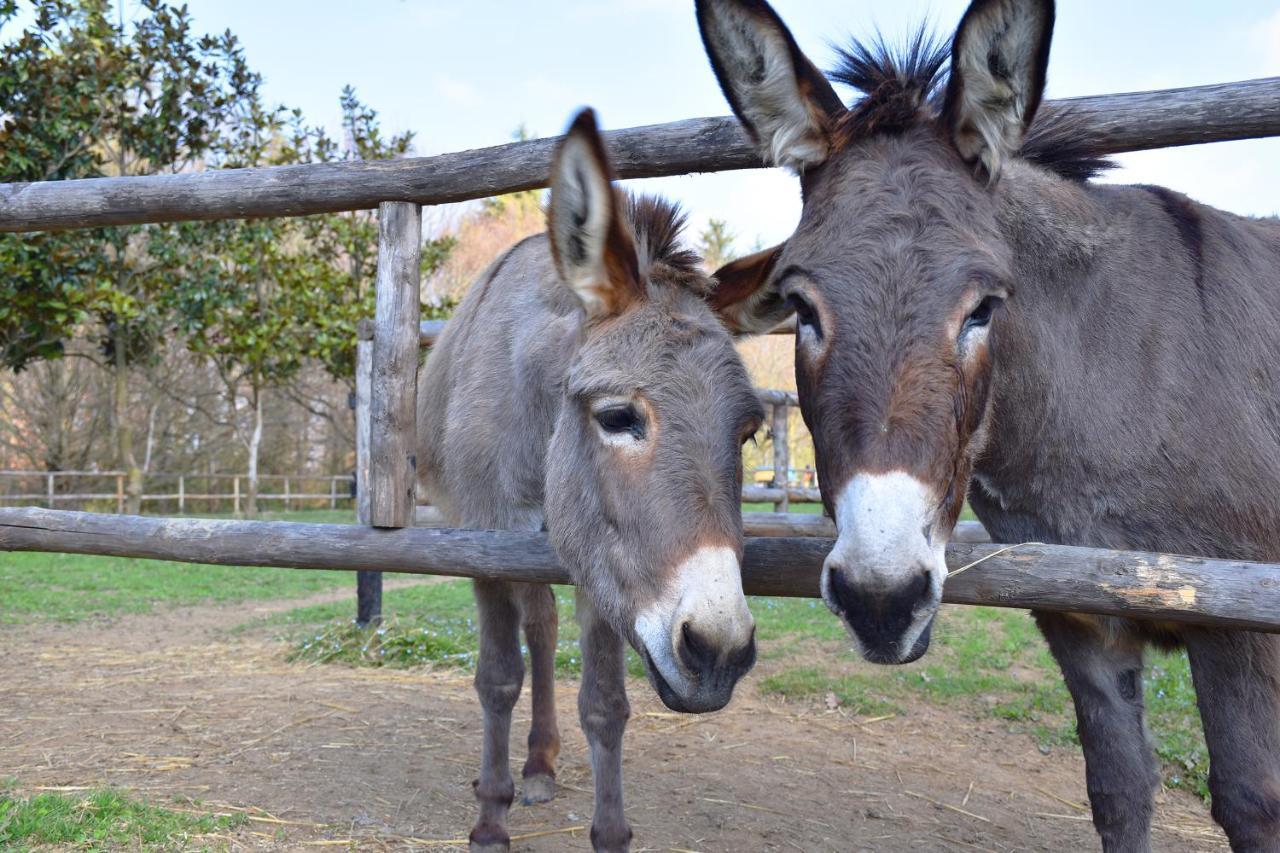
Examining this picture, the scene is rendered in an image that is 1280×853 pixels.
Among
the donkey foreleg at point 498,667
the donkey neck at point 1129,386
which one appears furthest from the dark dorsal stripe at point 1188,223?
the donkey foreleg at point 498,667

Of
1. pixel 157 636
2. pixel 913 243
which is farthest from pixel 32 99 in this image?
pixel 913 243

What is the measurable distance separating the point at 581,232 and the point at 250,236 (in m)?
16.3

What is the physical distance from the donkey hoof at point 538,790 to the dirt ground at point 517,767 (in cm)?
5

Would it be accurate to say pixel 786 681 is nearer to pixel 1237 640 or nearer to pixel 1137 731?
pixel 1137 731

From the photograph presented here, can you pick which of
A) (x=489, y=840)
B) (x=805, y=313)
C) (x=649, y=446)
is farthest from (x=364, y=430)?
(x=805, y=313)

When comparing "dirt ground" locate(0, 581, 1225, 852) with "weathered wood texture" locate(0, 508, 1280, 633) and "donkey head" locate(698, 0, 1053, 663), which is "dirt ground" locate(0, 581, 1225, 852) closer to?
"weathered wood texture" locate(0, 508, 1280, 633)

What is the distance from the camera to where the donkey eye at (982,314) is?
7.14 ft

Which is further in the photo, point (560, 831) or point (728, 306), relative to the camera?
point (560, 831)

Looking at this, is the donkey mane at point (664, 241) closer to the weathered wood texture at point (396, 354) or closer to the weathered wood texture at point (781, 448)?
the weathered wood texture at point (396, 354)

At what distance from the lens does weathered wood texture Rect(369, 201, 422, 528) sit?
3414 millimetres

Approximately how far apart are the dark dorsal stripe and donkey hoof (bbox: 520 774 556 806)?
3326 millimetres

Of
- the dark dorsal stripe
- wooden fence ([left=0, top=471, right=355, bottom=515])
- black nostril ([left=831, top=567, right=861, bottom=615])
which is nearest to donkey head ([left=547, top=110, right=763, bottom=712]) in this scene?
black nostril ([left=831, top=567, right=861, bottom=615])

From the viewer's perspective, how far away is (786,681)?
19.6 feet

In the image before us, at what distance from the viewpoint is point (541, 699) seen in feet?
15.0
